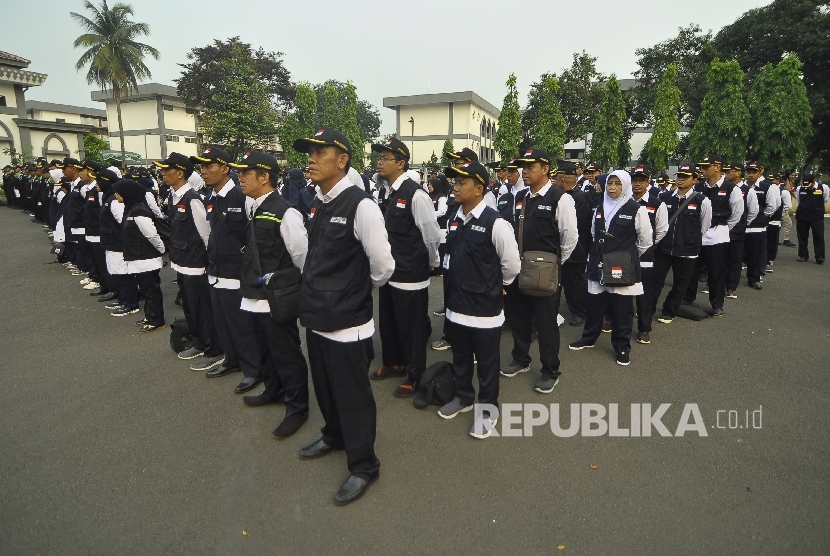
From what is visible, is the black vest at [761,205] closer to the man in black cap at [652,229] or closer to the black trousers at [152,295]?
the man in black cap at [652,229]

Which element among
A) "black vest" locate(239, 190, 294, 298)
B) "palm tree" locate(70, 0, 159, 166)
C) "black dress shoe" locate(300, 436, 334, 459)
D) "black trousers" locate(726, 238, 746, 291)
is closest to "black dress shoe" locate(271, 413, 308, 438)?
"black dress shoe" locate(300, 436, 334, 459)

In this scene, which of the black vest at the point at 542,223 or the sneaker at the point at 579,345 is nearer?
the black vest at the point at 542,223

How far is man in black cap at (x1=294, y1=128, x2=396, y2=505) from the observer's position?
2.87 meters

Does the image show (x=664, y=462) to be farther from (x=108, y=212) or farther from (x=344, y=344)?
(x=108, y=212)

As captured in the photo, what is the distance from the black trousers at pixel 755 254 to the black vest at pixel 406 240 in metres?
7.26

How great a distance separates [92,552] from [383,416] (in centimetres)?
216

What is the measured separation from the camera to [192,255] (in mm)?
4996

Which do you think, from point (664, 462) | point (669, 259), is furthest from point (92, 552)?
point (669, 259)

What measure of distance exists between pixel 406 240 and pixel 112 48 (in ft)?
141

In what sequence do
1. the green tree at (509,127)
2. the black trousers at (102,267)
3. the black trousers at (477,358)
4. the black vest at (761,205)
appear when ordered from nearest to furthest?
1. the black trousers at (477,358)
2. the black trousers at (102,267)
3. the black vest at (761,205)
4. the green tree at (509,127)

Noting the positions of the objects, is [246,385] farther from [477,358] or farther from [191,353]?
[477,358]

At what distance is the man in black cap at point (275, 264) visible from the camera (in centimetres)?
358

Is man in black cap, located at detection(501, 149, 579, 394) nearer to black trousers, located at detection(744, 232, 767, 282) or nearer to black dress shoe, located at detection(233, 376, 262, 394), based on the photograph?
black dress shoe, located at detection(233, 376, 262, 394)

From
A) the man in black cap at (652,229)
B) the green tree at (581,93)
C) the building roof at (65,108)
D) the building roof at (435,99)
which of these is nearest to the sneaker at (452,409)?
the man in black cap at (652,229)
